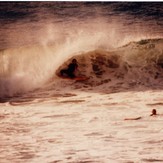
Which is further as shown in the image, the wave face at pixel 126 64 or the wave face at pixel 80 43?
the wave face at pixel 80 43

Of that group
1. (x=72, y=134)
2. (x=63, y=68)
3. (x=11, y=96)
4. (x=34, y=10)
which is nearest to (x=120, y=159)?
(x=72, y=134)

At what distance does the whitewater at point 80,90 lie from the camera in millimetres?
5633

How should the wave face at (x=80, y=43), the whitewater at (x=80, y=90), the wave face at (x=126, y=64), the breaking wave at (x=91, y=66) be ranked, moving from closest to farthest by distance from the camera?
the whitewater at (x=80, y=90), the breaking wave at (x=91, y=66), the wave face at (x=126, y=64), the wave face at (x=80, y=43)

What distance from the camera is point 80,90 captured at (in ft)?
39.2

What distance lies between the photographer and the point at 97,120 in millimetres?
7488

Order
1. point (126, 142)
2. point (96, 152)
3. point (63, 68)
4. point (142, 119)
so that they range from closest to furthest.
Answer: point (96, 152) < point (126, 142) < point (142, 119) < point (63, 68)

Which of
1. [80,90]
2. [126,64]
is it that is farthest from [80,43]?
[80,90]

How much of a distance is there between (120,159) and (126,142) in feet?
2.69

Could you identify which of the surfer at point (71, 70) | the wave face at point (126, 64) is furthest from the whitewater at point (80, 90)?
the surfer at point (71, 70)

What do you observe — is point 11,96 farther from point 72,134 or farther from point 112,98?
point 72,134

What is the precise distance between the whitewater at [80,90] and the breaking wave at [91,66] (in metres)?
0.04

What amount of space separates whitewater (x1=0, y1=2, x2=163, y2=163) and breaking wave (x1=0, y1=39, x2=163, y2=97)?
4 centimetres

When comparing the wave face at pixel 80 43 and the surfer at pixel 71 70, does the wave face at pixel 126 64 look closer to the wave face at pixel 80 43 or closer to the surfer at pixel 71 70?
the wave face at pixel 80 43

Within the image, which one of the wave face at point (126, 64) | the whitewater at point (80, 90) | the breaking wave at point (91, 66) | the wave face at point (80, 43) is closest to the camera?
the whitewater at point (80, 90)
